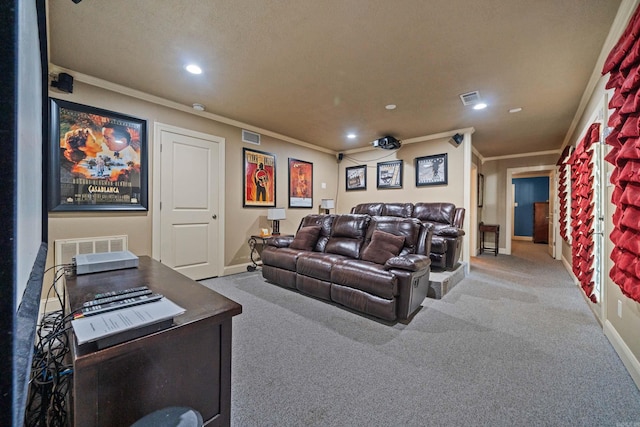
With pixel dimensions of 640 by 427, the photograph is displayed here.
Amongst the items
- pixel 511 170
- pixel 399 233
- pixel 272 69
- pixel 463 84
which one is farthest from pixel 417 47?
pixel 511 170

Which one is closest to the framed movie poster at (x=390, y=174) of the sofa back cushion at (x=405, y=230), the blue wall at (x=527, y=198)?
the sofa back cushion at (x=405, y=230)

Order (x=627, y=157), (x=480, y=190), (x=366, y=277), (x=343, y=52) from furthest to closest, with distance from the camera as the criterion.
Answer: (x=480, y=190) < (x=366, y=277) < (x=343, y=52) < (x=627, y=157)

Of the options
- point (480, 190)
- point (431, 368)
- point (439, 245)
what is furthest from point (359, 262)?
point (480, 190)

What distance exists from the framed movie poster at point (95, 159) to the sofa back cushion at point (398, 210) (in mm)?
3855

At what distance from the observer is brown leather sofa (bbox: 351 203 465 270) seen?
3758mm

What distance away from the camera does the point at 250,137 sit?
14.8 feet

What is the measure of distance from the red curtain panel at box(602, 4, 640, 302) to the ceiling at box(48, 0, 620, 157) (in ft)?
1.55

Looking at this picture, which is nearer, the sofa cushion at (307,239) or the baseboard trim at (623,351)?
the baseboard trim at (623,351)

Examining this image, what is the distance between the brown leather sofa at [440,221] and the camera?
3758 mm

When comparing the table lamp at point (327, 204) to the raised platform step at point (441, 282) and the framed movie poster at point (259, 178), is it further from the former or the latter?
the raised platform step at point (441, 282)

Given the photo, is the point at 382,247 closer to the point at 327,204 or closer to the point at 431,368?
the point at 431,368

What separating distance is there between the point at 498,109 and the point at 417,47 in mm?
2096

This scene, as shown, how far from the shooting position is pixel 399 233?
3111mm

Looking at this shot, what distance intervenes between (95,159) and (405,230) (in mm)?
3585
